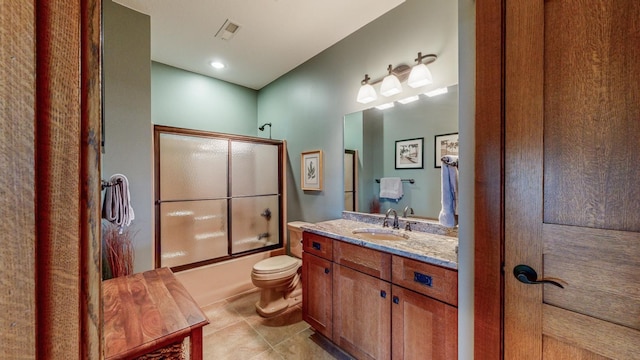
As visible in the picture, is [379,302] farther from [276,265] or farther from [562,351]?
[276,265]

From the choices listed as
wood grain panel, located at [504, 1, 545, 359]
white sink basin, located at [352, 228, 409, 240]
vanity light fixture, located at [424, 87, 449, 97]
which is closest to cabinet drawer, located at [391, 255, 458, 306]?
wood grain panel, located at [504, 1, 545, 359]

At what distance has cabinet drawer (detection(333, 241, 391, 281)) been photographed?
4.65 feet

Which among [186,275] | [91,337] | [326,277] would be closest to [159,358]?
[91,337]

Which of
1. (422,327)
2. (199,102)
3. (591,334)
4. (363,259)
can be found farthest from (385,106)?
(199,102)

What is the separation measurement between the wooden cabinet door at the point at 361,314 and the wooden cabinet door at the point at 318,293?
6 cm

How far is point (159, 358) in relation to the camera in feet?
2.94

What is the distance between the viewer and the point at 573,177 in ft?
2.71

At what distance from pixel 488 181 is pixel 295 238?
222cm

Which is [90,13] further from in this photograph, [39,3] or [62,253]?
[62,253]

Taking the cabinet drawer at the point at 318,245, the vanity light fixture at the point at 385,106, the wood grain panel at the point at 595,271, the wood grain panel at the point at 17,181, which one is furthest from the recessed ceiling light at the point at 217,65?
the wood grain panel at the point at 595,271

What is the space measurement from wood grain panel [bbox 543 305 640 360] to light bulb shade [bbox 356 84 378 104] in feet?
5.75

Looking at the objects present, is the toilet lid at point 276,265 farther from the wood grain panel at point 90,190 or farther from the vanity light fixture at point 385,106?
the wood grain panel at point 90,190

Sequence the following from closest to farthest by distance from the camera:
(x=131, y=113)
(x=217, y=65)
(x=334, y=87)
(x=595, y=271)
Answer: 1. (x=595, y=271)
2. (x=131, y=113)
3. (x=334, y=87)
4. (x=217, y=65)

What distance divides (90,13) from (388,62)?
2.03 m
